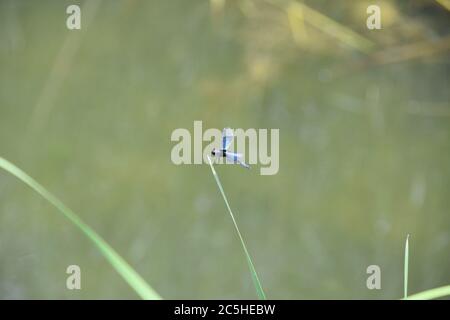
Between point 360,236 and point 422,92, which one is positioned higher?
point 422,92

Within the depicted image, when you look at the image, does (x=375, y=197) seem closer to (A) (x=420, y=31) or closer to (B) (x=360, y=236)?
(B) (x=360, y=236)

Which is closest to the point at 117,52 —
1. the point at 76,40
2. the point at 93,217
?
the point at 76,40

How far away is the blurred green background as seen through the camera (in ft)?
5.85

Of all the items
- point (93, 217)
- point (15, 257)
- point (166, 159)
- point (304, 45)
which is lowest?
point (15, 257)

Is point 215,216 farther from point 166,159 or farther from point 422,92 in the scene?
point 422,92

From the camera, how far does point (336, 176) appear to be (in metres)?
1.84

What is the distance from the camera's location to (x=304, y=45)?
183cm

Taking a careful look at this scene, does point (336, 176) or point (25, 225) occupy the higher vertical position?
point (336, 176)

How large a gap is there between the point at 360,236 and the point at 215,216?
449 millimetres

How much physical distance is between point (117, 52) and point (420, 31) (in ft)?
3.06

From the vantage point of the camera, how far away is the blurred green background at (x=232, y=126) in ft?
5.85

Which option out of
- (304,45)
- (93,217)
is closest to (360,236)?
(304,45)

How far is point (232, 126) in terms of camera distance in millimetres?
1838

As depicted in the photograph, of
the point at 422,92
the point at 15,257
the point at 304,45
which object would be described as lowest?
the point at 15,257
